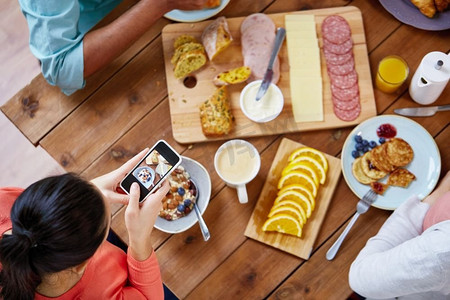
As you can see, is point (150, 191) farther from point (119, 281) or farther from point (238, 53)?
point (238, 53)

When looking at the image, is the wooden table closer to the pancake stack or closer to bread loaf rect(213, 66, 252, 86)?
the pancake stack

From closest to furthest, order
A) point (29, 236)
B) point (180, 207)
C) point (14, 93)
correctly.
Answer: point (29, 236) < point (180, 207) < point (14, 93)

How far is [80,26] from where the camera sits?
1.83 metres

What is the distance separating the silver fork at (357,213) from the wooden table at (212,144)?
0.11ft

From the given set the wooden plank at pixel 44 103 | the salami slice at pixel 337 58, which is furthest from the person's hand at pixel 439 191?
the wooden plank at pixel 44 103

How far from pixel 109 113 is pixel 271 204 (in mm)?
668

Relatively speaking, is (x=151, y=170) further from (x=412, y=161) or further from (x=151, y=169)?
(x=412, y=161)

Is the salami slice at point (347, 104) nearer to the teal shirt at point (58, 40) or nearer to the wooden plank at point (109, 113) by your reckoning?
the wooden plank at point (109, 113)

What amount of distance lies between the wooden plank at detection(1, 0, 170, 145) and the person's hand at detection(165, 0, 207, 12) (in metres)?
0.21

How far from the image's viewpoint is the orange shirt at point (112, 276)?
1.35 metres

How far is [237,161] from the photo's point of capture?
1.60m

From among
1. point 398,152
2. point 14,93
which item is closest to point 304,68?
point 398,152

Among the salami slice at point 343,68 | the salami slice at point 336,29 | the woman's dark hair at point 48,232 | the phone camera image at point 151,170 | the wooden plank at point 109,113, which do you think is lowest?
the salami slice at point 343,68

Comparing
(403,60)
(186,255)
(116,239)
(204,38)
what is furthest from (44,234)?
(403,60)
